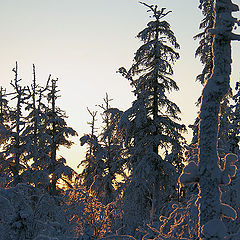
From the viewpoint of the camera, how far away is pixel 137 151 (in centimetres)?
1811

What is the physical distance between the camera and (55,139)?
25.7 m

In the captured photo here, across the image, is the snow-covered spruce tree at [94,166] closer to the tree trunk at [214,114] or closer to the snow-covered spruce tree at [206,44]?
the snow-covered spruce tree at [206,44]

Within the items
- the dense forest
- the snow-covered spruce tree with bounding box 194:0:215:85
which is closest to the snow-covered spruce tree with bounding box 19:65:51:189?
the dense forest

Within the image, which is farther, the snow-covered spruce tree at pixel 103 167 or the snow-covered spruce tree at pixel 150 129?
the snow-covered spruce tree at pixel 103 167

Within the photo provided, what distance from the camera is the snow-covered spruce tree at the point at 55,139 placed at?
24531 mm

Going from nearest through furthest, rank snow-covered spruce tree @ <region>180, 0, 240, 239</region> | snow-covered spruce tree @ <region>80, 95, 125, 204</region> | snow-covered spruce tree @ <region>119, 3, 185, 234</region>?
snow-covered spruce tree @ <region>180, 0, 240, 239</region> → snow-covered spruce tree @ <region>119, 3, 185, 234</region> → snow-covered spruce tree @ <region>80, 95, 125, 204</region>

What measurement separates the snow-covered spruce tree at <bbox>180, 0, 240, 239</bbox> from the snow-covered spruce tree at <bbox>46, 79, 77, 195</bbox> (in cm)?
2012

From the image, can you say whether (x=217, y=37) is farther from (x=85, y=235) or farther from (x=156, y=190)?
(x=156, y=190)

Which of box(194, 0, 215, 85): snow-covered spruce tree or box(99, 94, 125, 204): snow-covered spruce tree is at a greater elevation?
box(194, 0, 215, 85): snow-covered spruce tree

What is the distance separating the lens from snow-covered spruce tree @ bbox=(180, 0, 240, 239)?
16.7 feet

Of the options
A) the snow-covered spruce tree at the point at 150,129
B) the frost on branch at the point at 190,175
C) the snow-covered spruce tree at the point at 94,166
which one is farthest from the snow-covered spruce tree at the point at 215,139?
the snow-covered spruce tree at the point at 94,166

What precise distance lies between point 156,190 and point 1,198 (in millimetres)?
11604

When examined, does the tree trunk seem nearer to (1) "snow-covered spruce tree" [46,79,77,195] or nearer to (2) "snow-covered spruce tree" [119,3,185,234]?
(2) "snow-covered spruce tree" [119,3,185,234]

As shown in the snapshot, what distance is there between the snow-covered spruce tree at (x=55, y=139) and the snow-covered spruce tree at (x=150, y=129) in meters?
7.80
